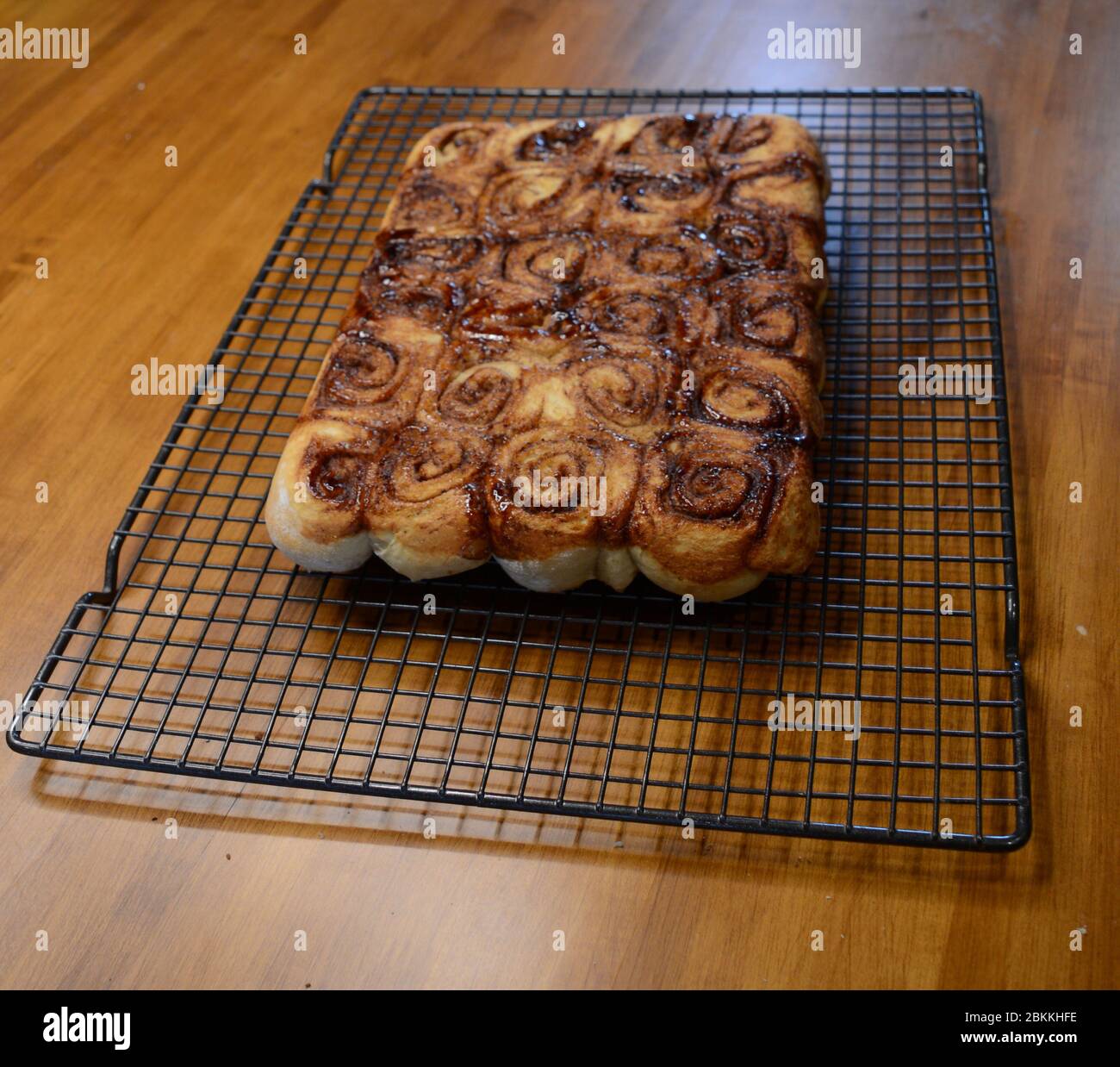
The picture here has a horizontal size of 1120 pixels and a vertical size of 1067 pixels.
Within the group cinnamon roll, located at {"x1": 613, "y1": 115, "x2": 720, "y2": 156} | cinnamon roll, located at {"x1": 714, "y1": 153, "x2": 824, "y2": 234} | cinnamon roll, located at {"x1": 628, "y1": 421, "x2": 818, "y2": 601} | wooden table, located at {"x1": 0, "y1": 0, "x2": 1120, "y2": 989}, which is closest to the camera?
wooden table, located at {"x1": 0, "y1": 0, "x2": 1120, "y2": 989}

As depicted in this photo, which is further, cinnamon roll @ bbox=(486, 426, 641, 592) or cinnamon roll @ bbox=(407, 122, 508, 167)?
cinnamon roll @ bbox=(407, 122, 508, 167)

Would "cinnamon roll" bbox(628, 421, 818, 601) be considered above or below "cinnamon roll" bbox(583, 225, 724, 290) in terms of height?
below

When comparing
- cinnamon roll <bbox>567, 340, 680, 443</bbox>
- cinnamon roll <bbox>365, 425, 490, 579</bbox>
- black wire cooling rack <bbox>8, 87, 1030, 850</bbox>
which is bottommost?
black wire cooling rack <bbox>8, 87, 1030, 850</bbox>

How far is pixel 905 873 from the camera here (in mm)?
1241

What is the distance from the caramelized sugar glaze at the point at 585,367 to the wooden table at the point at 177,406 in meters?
0.33

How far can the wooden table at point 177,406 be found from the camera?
1.21m

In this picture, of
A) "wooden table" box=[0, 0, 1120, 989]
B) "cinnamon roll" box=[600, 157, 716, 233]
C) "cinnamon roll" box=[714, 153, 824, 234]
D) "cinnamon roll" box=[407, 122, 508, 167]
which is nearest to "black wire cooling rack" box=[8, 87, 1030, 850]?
"wooden table" box=[0, 0, 1120, 989]

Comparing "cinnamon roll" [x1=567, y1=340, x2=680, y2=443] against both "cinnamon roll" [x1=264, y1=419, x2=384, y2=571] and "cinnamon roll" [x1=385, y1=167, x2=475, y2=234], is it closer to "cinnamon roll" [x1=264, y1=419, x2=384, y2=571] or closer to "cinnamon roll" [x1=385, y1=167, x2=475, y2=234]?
"cinnamon roll" [x1=264, y1=419, x2=384, y2=571]

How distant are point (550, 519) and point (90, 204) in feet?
4.54

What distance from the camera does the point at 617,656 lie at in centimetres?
145

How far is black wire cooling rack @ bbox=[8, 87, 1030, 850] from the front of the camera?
1.29 m

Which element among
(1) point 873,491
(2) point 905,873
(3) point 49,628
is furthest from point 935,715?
(3) point 49,628

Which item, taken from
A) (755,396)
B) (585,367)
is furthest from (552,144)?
(755,396)

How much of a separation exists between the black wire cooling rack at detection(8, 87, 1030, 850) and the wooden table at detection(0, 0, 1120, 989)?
0.05m
